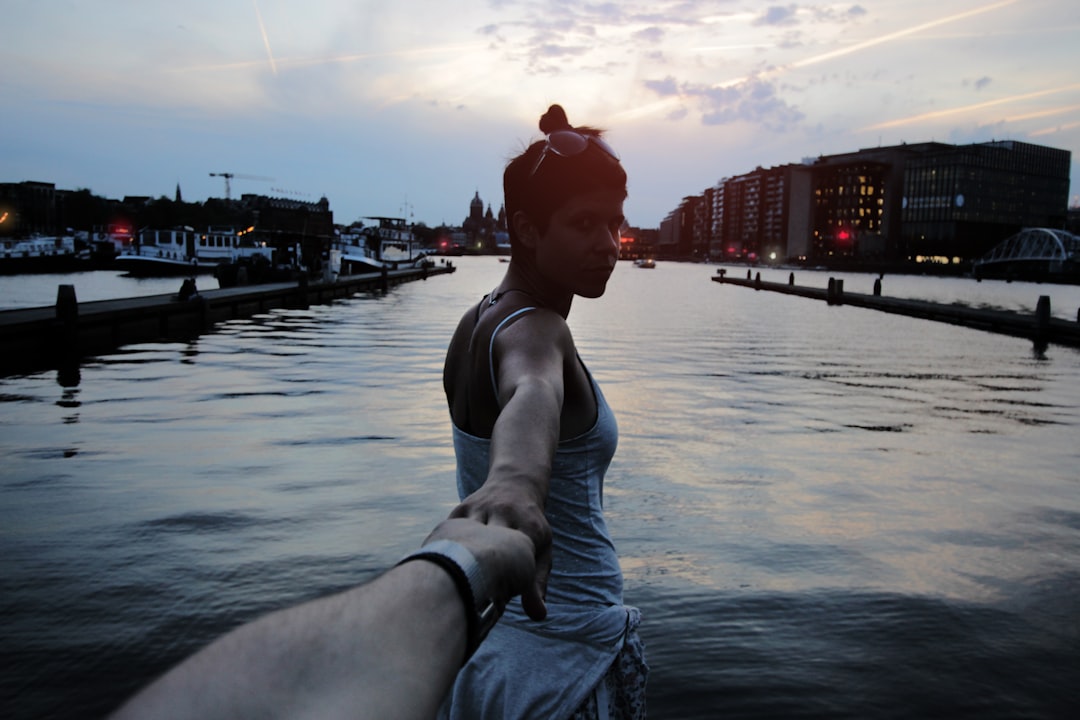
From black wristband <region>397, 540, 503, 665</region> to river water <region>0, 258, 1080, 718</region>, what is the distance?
149 inches

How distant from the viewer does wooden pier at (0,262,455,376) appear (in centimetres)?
1875

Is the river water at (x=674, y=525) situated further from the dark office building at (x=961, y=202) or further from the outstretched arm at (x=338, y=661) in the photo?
the dark office building at (x=961, y=202)

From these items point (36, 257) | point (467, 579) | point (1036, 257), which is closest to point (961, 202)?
point (1036, 257)

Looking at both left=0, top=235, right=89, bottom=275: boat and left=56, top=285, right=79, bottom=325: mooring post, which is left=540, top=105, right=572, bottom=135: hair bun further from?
left=0, top=235, right=89, bottom=275: boat

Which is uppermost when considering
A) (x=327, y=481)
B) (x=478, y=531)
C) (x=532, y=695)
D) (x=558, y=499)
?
(x=478, y=531)

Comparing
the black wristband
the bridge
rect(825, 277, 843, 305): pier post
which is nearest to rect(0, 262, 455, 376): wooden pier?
the black wristband

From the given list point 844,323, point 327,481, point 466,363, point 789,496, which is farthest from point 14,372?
point 844,323

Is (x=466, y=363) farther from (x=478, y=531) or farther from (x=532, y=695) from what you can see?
(x=478, y=531)

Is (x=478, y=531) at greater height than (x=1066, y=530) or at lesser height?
greater

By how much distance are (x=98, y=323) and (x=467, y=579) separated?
2447 centimetres

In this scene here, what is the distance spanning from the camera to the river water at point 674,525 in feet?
15.2

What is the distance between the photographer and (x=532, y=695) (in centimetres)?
176

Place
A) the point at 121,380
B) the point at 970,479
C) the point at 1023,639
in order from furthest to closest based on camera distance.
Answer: the point at 121,380
the point at 970,479
the point at 1023,639

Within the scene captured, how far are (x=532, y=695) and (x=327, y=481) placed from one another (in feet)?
23.5
